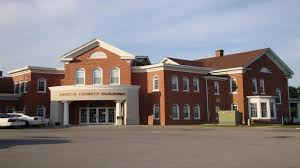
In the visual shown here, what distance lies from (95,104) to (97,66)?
14.2 feet

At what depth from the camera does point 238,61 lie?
4922 cm

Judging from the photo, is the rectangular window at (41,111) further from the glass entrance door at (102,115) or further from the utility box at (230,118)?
the utility box at (230,118)

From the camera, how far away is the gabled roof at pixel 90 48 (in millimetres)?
43125

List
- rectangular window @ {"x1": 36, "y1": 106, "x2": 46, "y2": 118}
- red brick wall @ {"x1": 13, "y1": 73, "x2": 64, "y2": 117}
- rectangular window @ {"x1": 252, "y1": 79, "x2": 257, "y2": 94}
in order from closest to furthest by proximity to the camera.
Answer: red brick wall @ {"x1": 13, "y1": 73, "x2": 64, "y2": 117}, rectangular window @ {"x1": 36, "y1": 106, "x2": 46, "y2": 118}, rectangular window @ {"x1": 252, "y1": 79, "x2": 257, "y2": 94}

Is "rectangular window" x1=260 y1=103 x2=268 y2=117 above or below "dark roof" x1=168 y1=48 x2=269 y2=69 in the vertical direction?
below

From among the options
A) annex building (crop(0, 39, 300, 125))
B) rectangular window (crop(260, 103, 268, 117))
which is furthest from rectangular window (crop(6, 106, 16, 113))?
rectangular window (crop(260, 103, 268, 117))

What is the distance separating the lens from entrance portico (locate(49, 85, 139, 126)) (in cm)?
3959

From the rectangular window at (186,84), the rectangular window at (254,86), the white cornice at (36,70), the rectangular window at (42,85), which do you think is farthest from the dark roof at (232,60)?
the rectangular window at (42,85)

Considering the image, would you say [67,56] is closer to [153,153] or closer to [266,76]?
[266,76]

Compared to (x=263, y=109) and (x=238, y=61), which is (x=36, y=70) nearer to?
(x=238, y=61)

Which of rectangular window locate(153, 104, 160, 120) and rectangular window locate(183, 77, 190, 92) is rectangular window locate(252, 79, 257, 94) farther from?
rectangular window locate(153, 104, 160, 120)

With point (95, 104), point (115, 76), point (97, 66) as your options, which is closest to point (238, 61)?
point (115, 76)

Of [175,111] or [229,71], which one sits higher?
[229,71]

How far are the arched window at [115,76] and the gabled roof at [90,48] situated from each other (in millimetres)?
1684
